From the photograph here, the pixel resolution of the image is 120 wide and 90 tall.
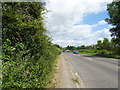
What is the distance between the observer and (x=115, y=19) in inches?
1101

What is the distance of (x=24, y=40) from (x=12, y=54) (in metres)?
0.77

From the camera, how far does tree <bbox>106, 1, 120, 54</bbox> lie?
1103 inches

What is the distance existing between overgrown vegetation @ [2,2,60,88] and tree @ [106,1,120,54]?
1135 inches

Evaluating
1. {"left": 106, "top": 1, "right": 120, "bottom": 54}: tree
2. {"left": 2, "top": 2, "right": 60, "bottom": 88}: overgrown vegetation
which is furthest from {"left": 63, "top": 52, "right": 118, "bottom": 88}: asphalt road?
{"left": 106, "top": 1, "right": 120, "bottom": 54}: tree

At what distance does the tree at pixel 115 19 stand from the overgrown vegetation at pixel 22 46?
28820mm

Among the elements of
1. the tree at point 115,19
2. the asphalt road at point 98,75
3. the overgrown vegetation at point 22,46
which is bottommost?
the asphalt road at point 98,75

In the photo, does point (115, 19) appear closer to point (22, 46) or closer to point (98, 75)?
point (98, 75)

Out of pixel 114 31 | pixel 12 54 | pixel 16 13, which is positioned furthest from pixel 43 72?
pixel 114 31

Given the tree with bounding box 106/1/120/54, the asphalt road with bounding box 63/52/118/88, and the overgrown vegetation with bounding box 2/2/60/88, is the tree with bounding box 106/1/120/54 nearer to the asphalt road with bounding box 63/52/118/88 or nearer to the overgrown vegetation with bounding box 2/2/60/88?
the asphalt road with bounding box 63/52/118/88

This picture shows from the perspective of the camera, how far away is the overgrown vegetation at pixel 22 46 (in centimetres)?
255

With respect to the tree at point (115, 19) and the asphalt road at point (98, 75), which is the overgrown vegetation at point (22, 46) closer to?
the asphalt road at point (98, 75)

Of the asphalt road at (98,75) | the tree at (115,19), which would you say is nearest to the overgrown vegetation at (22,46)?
the asphalt road at (98,75)

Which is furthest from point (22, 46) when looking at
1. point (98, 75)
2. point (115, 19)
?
point (115, 19)

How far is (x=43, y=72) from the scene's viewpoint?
3.31 metres
